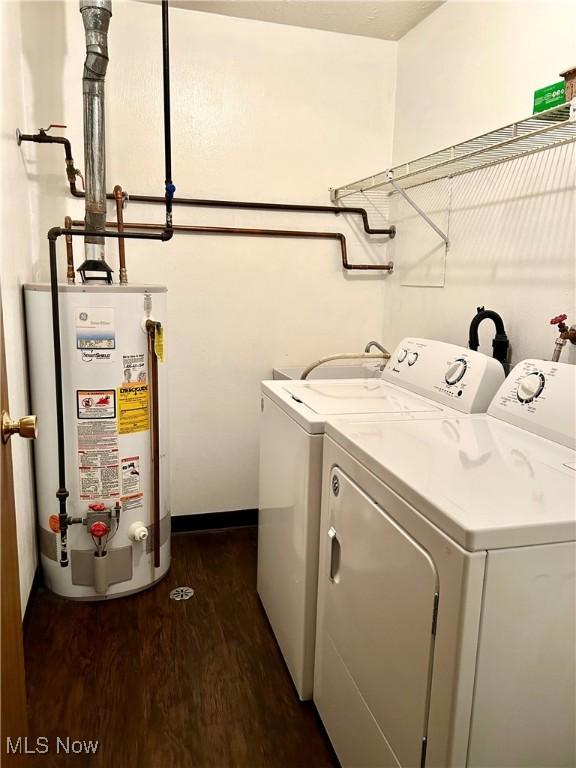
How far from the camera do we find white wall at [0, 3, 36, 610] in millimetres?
1762

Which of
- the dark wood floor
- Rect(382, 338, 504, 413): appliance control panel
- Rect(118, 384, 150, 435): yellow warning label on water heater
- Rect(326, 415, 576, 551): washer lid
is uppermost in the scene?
Rect(382, 338, 504, 413): appliance control panel

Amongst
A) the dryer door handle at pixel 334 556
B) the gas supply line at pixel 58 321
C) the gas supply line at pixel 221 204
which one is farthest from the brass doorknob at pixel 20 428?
the gas supply line at pixel 221 204

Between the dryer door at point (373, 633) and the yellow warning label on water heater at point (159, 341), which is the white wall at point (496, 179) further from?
the yellow warning label on water heater at point (159, 341)

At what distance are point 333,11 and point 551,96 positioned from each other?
4.19 feet

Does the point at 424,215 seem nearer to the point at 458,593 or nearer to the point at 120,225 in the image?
the point at 120,225

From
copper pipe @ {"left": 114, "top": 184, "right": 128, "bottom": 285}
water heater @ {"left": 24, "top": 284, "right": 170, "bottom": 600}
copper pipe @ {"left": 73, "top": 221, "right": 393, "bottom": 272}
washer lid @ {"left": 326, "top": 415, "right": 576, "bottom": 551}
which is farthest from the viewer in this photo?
copper pipe @ {"left": 73, "top": 221, "right": 393, "bottom": 272}

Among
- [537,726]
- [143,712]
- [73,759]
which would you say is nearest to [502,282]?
[537,726]

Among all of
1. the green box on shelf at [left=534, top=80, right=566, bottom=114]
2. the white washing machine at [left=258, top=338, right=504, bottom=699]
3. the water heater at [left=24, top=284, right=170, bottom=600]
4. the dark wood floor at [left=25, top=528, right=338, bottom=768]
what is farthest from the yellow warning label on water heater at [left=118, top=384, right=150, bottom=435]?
the green box on shelf at [left=534, top=80, right=566, bottom=114]

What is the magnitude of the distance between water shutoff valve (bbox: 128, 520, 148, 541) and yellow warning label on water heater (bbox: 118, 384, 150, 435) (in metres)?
0.37

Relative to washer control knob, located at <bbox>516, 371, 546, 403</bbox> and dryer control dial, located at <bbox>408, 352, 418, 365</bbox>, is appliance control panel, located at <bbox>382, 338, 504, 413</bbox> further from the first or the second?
washer control knob, located at <bbox>516, 371, 546, 403</bbox>

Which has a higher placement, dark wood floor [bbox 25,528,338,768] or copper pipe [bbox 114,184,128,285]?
copper pipe [bbox 114,184,128,285]

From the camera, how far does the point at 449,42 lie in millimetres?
2219

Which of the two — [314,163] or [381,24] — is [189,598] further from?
[381,24]

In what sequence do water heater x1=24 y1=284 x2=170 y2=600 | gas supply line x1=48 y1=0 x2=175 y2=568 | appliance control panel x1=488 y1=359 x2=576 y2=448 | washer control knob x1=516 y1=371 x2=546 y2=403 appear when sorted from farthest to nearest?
1. water heater x1=24 y1=284 x2=170 y2=600
2. gas supply line x1=48 y1=0 x2=175 y2=568
3. washer control knob x1=516 y1=371 x2=546 y2=403
4. appliance control panel x1=488 y1=359 x2=576 y2=448
